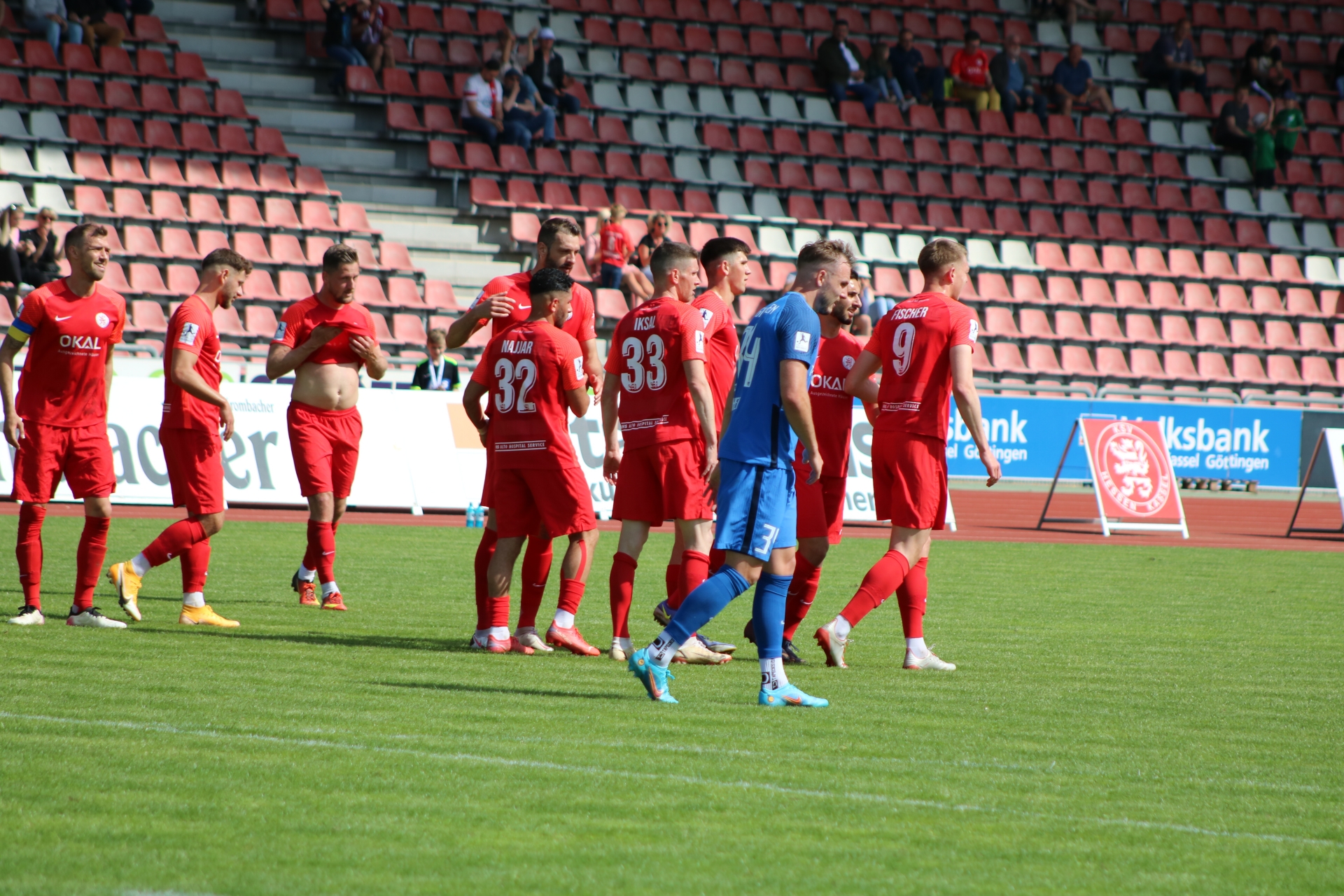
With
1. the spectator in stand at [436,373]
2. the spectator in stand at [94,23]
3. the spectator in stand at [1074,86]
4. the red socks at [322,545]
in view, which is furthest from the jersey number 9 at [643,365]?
the spectator in stand at [1074,86]

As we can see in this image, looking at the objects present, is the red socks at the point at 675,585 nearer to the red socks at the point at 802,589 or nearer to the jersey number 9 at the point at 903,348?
the red socks at the point at 802,589

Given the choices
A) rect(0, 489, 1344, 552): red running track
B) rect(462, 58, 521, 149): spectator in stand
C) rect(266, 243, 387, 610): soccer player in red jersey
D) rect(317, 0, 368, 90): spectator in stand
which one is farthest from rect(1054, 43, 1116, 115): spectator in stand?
rect(266, 243, 387, 610): soccer player in red jersey

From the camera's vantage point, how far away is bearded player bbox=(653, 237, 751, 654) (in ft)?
26.4

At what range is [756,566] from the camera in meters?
6.66

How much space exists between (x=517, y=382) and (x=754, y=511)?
195 centimetres

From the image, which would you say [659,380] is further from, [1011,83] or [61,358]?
[1011,83]

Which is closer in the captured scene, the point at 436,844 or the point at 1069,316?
the point at 436,844

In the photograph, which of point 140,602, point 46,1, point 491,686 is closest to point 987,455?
point 491,686

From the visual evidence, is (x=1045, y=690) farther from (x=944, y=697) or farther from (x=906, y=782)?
(x=906, y=782)

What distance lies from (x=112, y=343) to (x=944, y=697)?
513cm

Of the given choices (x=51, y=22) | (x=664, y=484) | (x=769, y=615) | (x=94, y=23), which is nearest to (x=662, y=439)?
(x=664, y=484)

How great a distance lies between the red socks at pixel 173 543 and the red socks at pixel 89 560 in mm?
372

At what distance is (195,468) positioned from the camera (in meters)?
8.98

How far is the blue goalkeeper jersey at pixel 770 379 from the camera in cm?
658
